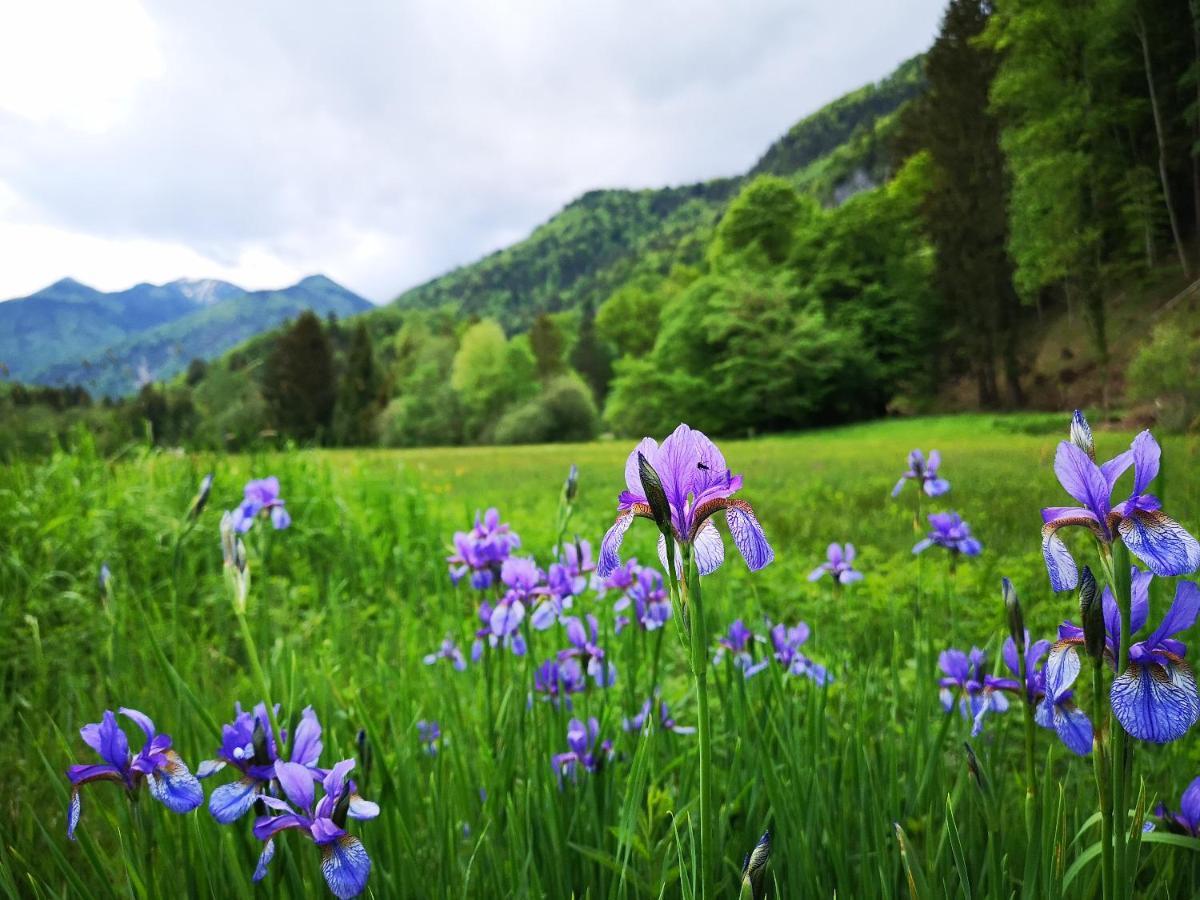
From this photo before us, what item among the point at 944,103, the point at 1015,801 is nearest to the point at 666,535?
the point at 1015,801

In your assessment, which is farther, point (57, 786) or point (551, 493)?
point (551, 493)

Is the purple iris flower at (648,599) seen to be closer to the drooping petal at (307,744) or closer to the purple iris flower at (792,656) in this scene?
the purple iris flower at (792,656)

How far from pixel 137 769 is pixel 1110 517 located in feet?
4.47

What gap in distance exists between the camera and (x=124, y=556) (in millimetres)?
4141

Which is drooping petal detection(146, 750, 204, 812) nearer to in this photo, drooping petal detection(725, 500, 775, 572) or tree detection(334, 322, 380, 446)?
drooping petal detection(725, 500, 775, 572)

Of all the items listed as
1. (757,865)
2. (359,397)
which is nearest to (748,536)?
(757,865)

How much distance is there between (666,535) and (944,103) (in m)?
31.7

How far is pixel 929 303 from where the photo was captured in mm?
29344

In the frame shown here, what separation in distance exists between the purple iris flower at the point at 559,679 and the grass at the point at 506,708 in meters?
0.07

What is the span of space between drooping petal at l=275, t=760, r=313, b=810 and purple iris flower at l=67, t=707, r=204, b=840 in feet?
0.47

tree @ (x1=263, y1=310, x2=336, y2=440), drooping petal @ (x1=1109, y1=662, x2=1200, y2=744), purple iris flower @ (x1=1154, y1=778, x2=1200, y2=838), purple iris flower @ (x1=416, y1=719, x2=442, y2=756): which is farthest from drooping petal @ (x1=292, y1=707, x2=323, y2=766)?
tree @ (x1=263, y1=310, x2=336, y2=440)

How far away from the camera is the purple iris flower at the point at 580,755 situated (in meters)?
1.51

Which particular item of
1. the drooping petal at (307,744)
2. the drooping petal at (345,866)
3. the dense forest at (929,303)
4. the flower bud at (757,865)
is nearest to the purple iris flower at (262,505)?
the drooping petal at (307,744)

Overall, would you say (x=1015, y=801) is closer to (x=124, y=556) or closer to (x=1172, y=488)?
(x=1172, y=488)
